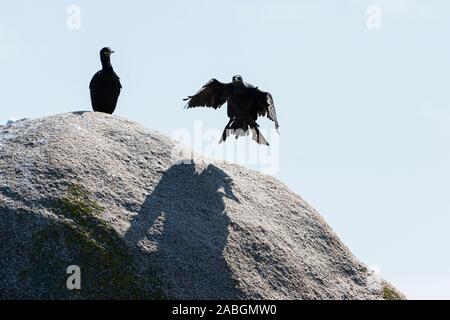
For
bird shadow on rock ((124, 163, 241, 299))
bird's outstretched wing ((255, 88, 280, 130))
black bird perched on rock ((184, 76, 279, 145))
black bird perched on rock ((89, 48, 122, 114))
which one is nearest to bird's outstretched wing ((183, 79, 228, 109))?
black bird perched on rock ((184, 76, 279, 145))

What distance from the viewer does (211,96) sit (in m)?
20.3

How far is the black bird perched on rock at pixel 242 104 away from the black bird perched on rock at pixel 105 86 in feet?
7.40

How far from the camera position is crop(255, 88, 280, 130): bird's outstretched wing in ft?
63.8

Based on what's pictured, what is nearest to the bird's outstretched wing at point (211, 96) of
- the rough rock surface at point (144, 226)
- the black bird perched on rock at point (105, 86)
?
the black bird perched on rock at point (105, 86)

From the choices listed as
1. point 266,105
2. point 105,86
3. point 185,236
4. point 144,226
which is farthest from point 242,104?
point 144,226

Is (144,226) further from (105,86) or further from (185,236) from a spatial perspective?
(105,86)

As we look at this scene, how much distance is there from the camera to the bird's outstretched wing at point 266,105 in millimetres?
19438

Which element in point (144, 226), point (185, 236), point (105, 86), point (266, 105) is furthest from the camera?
point (105, 86)

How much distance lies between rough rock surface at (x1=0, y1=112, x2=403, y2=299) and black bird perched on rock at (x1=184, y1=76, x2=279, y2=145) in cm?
227

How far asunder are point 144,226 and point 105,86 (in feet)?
24.6

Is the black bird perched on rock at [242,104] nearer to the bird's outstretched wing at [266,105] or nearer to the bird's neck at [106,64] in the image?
the bird's outstretched wing at [266,105]

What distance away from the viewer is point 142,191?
15156 millimetres

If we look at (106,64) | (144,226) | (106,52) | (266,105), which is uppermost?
(106,52)
